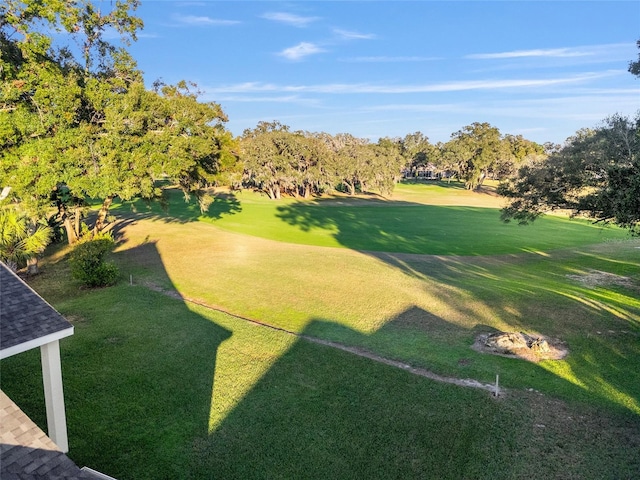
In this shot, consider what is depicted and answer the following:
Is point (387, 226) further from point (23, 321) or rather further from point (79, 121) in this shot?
point (23, 321)

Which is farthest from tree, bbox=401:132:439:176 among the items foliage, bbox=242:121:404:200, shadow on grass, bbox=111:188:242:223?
shadow on grass, bbox=111:188:242:223

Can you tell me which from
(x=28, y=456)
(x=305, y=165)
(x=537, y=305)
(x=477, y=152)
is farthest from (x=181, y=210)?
(x=477, y=152)

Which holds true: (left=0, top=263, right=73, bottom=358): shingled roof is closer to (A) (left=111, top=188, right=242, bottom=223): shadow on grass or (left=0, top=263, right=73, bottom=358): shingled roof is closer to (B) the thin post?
(B) the thin post

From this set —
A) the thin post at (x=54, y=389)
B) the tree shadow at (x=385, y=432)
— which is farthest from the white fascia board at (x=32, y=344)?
the tree shadow at (x=385, y=432)

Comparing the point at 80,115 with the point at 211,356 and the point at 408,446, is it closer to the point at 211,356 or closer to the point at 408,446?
the point at 211,356

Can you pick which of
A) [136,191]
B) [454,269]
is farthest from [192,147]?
[454,269]

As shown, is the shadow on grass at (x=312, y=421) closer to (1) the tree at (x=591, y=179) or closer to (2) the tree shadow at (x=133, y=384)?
(2) the tree shadow at (x=133, y=384)
